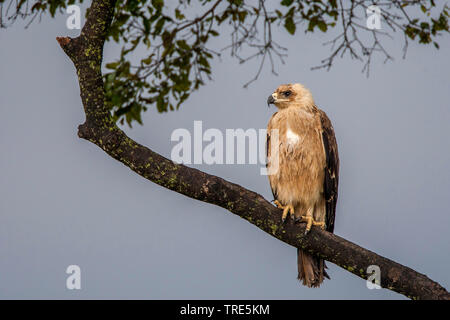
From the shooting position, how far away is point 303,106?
10.7 ft

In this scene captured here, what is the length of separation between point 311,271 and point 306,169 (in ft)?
1.81

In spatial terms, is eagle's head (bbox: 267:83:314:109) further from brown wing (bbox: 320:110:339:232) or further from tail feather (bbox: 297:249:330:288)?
tail feather (bbox: 297:249:330:288)

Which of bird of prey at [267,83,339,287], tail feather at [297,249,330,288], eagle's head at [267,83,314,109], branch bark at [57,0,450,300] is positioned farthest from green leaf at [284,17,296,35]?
branch bark at [57,0,450,300]

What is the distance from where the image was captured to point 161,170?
2.35 meters

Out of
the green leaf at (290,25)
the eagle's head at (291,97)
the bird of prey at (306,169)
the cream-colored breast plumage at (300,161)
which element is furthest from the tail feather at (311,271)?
the green leaf at (290,25)

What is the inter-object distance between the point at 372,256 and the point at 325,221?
85cm

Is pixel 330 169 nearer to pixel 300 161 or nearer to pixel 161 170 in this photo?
pixel 300 161

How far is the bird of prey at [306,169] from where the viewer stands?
3076 millimetres

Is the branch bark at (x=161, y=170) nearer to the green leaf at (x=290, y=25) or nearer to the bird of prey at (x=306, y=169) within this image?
the bird of prey at (x=306, y=169)

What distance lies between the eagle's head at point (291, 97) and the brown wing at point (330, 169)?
5.6 inches

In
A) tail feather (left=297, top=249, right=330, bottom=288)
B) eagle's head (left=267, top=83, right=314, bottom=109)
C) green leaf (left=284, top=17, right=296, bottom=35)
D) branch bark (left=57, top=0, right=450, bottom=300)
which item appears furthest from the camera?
green leaf (left=284, top=17, right=296, bottom=35)

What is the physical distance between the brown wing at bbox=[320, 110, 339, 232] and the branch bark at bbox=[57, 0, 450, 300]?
2.50 feet

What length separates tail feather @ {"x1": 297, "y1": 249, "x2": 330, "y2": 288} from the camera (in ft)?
9.95
